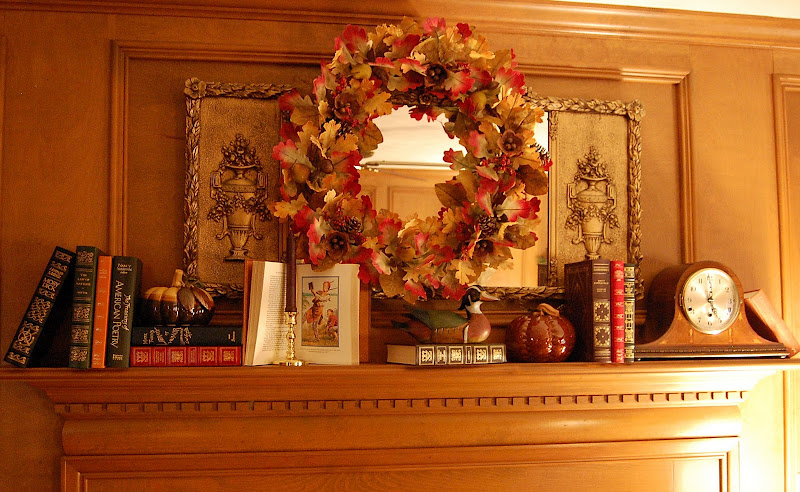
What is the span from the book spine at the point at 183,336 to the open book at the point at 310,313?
0.07m

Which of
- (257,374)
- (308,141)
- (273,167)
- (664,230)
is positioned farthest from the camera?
(664,230)

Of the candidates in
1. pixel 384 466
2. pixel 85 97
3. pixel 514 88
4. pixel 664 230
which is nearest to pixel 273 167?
pixel 85 97

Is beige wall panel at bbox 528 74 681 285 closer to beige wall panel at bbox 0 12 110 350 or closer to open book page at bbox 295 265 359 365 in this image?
open book page at bbox 295 265 359 365

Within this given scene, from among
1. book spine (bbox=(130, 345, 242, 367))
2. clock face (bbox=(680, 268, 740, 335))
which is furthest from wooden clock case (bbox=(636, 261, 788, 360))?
book spine (bbox=(130, 345, 242, 367))

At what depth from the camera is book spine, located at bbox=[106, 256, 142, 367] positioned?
5.65 ft

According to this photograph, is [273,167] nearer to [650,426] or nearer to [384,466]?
[384,466]

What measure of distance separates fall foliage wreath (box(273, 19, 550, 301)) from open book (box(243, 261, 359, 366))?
6 cm

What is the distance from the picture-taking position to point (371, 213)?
1936 millimetres

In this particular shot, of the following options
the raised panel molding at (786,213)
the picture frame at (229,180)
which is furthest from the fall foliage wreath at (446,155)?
the raised panel molding at (786,213)

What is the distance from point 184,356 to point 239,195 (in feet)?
1.61

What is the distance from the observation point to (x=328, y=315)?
1887mm

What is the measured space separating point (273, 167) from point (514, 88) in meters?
0.70

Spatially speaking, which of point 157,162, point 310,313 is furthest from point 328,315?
point 157,162

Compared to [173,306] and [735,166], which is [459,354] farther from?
[735,166]
